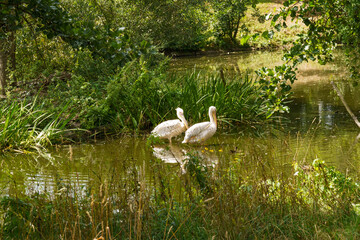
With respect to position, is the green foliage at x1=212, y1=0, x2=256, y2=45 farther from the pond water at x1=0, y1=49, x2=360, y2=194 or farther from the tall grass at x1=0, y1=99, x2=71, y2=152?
the tall grass at x1=0, y1=99, x2=71, y2=152

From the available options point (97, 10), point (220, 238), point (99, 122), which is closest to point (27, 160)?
point (99, 122)

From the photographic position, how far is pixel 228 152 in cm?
709

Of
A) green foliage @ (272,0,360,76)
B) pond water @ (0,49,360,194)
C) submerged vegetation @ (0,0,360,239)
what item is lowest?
pond water @ (0,49,360,194)

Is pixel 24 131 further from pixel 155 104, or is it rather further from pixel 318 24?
pixel 318 24

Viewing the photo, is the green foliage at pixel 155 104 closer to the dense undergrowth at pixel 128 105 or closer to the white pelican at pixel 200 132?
the dense undergrowth at pixel 128 105

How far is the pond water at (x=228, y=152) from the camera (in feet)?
17.0

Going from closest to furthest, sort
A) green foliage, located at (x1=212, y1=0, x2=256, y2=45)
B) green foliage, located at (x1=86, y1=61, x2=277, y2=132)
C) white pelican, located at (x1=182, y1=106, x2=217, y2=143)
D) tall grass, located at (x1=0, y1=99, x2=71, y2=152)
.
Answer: tall grass, located at (x1=0, y1=99, x2=71, y2=152) < white pelican, located at (x1=182, y1=106, x2=217, y2=143) < green foliage, located at (x1=86, y1=61, x2=277, y2=132) < green foliage, located at (x1=212, y1=0, x2=256, y2=45)

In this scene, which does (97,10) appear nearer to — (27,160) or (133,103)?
(133,103)

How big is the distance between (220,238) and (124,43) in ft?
5.34

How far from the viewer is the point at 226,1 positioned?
117ft

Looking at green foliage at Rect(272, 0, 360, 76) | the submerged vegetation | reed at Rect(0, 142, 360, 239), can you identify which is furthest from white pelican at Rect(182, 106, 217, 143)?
reed at Rect(0, 142, 360, 239)

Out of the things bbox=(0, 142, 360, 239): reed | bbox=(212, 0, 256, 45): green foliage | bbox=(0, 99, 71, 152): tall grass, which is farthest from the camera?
bbox=(212, 0, 256, 45): green foliage

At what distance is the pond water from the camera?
17.0 ft

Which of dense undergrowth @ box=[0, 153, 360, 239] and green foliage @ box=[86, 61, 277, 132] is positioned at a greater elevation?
dense undergrowth @ box=[0, 153, 360, 239]
